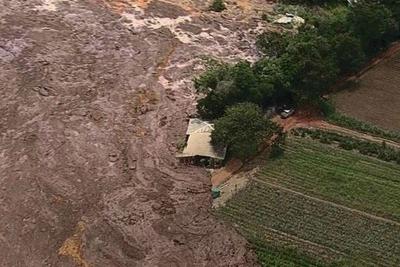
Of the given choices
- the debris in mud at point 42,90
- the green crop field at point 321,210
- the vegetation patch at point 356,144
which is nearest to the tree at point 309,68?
the vegetation patch at point 356,144

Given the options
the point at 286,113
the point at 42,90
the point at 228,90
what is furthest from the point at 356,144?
the point at 42,90

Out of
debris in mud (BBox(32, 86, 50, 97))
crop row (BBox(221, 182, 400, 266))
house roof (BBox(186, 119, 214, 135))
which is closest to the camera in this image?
crop row (BBox(221, 182, 400, 266))

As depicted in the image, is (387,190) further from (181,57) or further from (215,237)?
(181,57)

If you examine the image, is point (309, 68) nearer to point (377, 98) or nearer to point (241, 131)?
point (377, 98)

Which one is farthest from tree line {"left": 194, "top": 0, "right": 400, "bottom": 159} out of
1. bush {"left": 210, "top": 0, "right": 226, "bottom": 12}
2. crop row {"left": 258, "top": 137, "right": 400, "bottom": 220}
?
bush {"left": 210, "top": 0, "right": 226, "bottom": 12}

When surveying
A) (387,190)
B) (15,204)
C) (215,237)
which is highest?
(387,190)

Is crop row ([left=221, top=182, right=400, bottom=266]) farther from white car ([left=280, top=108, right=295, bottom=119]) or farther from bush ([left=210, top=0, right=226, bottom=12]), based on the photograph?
bush ([left=210, top=0, right=226, bottom=12])

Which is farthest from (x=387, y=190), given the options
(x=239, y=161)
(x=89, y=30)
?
(x=89, y=30)

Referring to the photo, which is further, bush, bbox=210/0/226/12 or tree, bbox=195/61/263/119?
bush, bbox=210/0/226/12
